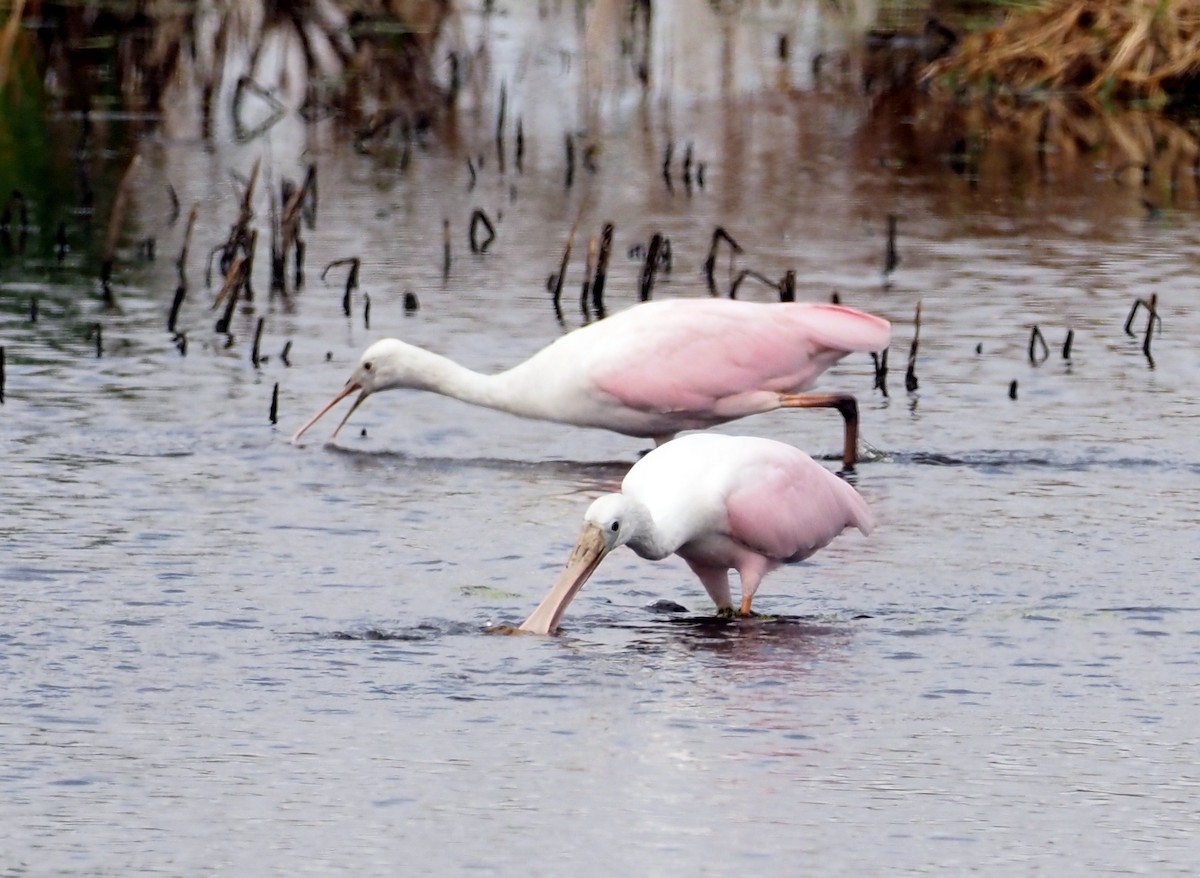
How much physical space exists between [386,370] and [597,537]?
324 centimetres

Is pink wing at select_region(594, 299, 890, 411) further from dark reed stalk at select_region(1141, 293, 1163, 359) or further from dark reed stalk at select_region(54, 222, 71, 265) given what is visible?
dark reed stalk at select_region(54, 222, 71, 265)

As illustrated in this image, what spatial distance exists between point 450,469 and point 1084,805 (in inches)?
162

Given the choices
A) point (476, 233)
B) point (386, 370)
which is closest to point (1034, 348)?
point (386, 370)

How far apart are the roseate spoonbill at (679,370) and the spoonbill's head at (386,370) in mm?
59

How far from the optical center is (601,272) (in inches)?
470

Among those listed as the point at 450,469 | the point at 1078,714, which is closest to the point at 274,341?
the point at 450,469

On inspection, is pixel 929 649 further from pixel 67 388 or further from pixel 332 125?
pixel 332 125

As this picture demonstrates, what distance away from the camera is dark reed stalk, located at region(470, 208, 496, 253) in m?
13.7

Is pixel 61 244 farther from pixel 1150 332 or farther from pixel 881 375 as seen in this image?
pixel 1150 332

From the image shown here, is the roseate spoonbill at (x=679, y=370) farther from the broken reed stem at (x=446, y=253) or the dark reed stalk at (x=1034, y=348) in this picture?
the broken reed stem at (x=446, y=253)

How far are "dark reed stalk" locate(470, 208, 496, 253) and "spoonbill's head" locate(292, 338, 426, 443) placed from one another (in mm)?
3957

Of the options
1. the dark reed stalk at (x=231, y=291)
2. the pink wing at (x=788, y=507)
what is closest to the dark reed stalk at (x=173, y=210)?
the dark reed stalk at (x=231, y=291)

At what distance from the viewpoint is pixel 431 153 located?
17094 mm

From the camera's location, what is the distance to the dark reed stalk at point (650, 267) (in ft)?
38.8
